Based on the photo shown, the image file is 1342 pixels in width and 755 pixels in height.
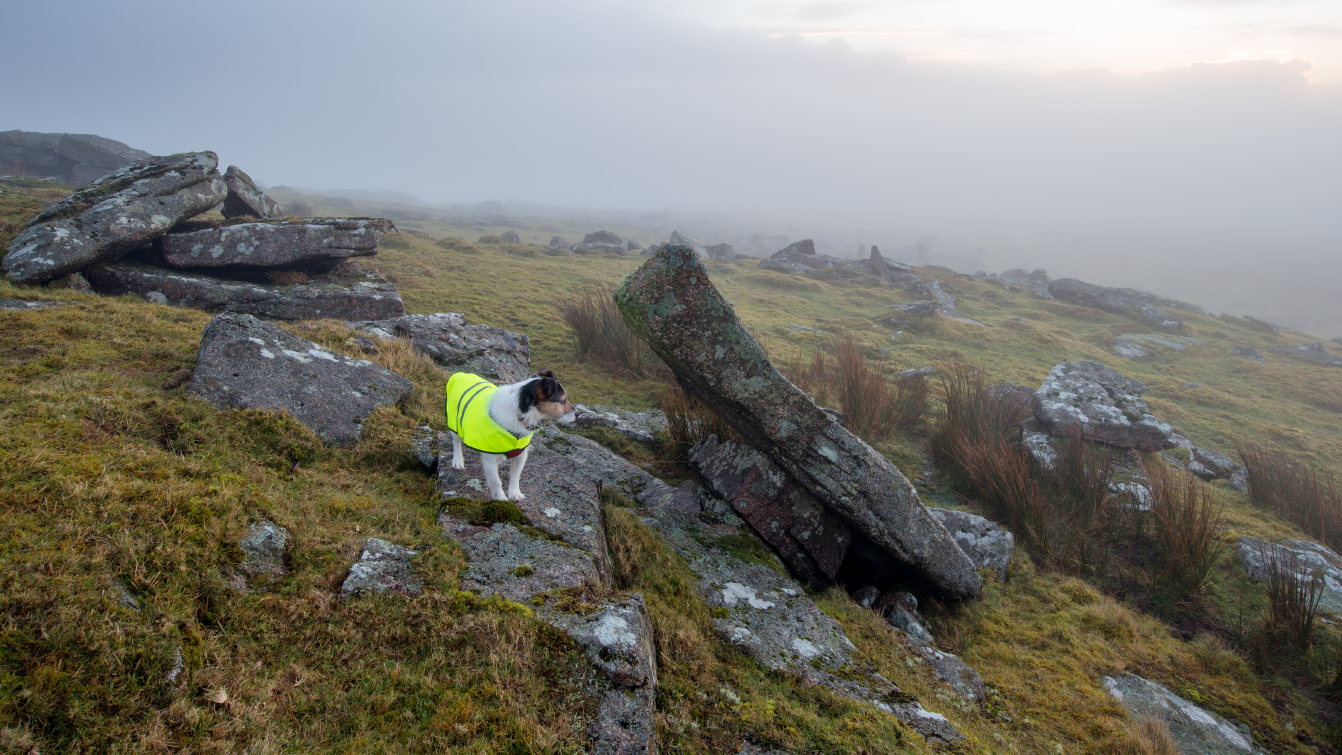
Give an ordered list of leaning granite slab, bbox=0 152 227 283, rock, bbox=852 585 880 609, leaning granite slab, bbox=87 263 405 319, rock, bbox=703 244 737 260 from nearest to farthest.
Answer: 1. rock, bbox=852 585 880 609
2. leaning granite slab, bbox=0 152 227 283
3. leaning granite slab, bbox=87 263 405 319
4. rock, bbox=703 244 737 260

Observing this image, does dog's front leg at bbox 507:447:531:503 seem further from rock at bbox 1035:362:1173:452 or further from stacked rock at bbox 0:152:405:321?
rock at bbox 1035:362:1173:452

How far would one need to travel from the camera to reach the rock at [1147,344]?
21.5 meters

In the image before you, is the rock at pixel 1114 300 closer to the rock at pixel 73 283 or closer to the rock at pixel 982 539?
the rock at pixel 982 539

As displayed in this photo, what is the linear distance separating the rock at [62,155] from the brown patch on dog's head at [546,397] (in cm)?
4568

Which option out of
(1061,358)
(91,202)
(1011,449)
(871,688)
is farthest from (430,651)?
(1061,358)

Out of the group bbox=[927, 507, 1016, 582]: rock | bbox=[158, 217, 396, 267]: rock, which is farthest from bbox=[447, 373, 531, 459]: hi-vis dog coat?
bbox=[158, 217, 396, 267]: rock

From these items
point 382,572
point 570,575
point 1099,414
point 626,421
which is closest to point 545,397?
point 570,575

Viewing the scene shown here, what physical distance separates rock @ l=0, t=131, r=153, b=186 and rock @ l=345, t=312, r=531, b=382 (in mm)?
39882

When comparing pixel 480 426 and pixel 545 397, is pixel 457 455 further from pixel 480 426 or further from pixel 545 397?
pixel 545 397

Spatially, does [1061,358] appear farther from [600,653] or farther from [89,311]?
[89,311]

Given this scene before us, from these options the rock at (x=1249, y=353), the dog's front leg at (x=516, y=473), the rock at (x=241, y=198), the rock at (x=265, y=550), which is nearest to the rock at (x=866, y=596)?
the dog's front leg at (x=516, y=473)

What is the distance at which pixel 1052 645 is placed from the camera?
16.6 ft

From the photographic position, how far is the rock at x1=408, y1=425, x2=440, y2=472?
490cm

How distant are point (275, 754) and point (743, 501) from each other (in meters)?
4.23
